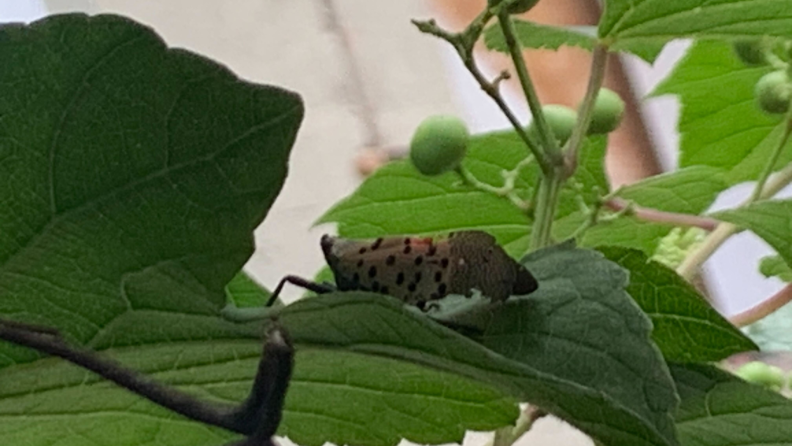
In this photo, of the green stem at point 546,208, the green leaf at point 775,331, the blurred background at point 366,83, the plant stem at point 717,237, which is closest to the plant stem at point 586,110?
the green stem at point 546,208

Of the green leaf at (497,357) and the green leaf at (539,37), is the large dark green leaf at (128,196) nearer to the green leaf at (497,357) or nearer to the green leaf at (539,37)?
the green leaf at (497,357)

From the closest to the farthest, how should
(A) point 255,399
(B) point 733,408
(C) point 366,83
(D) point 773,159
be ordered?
(A) point 255,399 → (B) point 733,408 → (D) point 773,159 → (C) point 366,83

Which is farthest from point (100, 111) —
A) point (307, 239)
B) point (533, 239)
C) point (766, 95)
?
point (307, 239)

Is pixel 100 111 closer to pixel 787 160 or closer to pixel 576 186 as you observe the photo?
pixel 576 186

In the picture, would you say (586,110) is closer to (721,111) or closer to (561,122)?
(561,122)

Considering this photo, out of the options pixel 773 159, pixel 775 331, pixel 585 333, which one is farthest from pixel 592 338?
pixel 775 331

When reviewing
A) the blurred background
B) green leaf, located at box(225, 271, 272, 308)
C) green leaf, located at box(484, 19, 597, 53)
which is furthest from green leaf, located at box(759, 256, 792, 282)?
the blurred background
